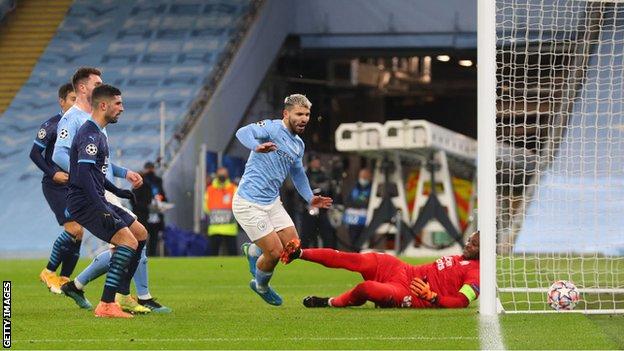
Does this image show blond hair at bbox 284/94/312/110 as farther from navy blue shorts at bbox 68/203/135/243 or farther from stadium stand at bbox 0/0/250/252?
stadium stand at bbox 0/0/250/252

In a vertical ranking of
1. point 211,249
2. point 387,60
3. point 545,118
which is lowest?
point 211,249

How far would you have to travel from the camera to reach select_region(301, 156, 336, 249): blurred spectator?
2444cm

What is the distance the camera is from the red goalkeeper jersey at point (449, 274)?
35.3 feet

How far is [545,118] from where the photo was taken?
13648mm

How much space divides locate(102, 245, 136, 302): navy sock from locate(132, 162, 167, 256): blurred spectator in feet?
43.8

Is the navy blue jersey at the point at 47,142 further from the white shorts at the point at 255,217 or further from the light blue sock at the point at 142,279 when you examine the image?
the white shorts at the point at 255,217

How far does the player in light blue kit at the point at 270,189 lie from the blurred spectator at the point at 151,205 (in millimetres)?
12193

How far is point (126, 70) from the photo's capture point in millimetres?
31594

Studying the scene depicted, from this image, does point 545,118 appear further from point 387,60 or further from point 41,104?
point 387,60

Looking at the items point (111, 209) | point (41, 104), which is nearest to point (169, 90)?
point (41, 104)

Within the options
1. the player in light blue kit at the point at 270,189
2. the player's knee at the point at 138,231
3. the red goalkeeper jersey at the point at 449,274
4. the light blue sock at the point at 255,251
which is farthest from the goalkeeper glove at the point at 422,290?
the player's knee at the point at 138,231

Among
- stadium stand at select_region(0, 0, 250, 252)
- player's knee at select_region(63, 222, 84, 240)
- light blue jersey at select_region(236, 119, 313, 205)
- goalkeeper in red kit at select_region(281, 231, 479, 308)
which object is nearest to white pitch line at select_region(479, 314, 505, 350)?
goalkeeper in red kit at select_region(281, 231, 479, 308)

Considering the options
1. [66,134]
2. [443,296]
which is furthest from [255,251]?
[66,134]

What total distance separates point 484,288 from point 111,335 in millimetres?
2936
